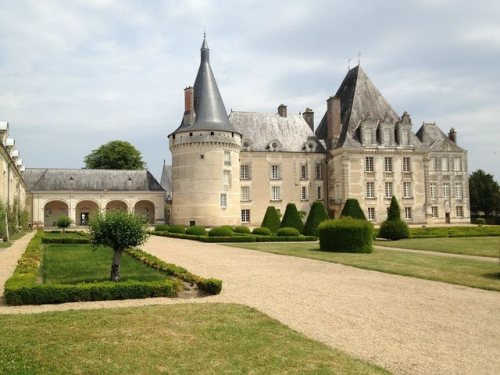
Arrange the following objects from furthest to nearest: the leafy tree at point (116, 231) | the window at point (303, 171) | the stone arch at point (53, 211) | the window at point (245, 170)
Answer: the stone arch at point (53, 211) < the window at point (303, 171) < the window at point (245, 170) < the leafy tree at point (116, 231)

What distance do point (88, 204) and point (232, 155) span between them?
1384 cm

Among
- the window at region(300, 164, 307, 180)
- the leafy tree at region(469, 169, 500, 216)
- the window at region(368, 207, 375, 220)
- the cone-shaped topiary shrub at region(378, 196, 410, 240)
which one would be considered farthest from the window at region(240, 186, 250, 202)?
the leafy tree at region(469, 169, 500, 216)

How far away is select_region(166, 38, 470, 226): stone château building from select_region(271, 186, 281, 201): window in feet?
0.26

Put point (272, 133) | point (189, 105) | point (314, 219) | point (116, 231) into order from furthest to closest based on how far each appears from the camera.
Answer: point (272, 133) < point (189, 105) < point (314, 219) < point (116, 231)

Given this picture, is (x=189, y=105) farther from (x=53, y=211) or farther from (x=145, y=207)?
(x=53, y=211)

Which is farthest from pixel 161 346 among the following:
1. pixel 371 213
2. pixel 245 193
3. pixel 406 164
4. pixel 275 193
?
pixel 406 164

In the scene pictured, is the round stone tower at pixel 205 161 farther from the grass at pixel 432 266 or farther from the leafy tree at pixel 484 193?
the leafy tree at pixel 484 193

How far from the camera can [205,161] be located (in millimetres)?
34688

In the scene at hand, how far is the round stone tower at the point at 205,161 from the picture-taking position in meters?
34.6

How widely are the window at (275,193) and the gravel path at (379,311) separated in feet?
88.6

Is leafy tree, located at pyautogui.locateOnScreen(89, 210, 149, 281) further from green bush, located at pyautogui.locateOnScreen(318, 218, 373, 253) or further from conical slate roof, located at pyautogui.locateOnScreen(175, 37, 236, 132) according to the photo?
conical slate roof, located at pyautogui.locateOnScreen(175, 37, 236, 132)

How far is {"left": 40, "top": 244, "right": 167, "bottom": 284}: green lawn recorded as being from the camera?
30.8 ft

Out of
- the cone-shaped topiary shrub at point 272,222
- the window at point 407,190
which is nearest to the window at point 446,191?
the window at point 407,190

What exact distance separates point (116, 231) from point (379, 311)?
16.3 feet
